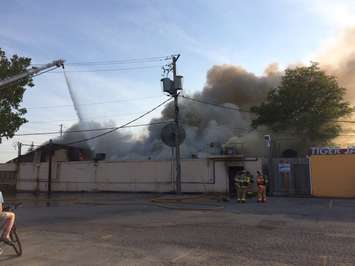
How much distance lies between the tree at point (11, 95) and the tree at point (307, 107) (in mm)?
24944

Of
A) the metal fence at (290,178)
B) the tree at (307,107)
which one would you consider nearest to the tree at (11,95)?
the metal fence at (290,178)

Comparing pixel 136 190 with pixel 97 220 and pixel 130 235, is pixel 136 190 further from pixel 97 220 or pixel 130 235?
pixel 130 235

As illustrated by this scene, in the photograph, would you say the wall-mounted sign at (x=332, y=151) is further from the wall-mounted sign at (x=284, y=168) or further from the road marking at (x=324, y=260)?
the road marking at (x=324, y=260)

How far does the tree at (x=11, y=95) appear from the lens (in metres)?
20.8

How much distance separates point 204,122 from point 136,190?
37.2 metres

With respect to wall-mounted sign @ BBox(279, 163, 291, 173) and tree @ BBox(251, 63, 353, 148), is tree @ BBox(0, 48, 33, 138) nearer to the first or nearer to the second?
wall-mounted sign @ BBox(279, 163, 291, 173)

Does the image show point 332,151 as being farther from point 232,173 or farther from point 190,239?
point 190,239

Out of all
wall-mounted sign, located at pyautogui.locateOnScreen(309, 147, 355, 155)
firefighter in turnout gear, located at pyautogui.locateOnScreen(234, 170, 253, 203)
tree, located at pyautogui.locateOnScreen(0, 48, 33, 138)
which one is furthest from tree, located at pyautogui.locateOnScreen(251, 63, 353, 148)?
tree, located at pyautogui.locateOnScreen(0, 48, 33, 138)

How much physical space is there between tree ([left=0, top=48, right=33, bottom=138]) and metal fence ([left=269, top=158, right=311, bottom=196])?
47.1ft

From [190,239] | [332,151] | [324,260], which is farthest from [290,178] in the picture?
[324,260]

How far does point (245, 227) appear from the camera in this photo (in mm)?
10367

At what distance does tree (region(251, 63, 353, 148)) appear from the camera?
36906mm

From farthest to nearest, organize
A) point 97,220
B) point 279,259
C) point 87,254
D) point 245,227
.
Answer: point 97,220 < point 245,227 < point 87,254 < point 279,259

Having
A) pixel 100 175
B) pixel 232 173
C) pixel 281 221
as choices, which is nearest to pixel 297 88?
pixel 232 173
